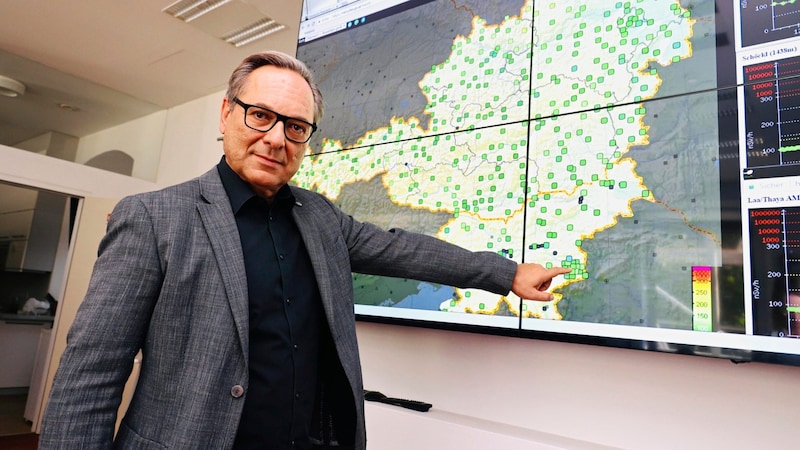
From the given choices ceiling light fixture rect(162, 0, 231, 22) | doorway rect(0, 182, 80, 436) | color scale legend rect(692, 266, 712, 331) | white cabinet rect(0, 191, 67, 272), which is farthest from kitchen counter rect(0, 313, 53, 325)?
color scale legend rect(692, 266, 712, 331)

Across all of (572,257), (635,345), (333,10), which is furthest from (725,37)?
(333,10)

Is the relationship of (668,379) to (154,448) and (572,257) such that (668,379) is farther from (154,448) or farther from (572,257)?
(154,448)

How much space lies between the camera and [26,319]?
540 centimetres

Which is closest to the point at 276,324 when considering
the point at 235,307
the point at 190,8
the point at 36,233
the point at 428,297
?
the point at 235,307

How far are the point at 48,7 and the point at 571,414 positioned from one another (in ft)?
13.2

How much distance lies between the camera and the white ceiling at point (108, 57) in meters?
3.30

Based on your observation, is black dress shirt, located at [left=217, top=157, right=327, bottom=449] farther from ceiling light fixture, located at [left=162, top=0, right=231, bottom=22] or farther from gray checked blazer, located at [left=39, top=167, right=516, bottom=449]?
ceiling light fixture, located at [left=162, top=0, right=231, bottom=22]

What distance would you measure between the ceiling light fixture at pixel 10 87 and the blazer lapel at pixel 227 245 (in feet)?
14.6

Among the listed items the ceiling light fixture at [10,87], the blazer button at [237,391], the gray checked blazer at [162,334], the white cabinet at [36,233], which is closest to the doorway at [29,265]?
the white cabinet at [36,233]

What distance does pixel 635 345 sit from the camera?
1273 millimetres

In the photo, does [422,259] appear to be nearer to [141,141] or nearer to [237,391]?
[237,391]

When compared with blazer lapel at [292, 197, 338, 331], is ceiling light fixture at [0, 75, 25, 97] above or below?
above

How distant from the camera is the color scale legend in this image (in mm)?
1196

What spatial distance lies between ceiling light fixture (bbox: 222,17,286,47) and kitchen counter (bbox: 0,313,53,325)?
411 cm
